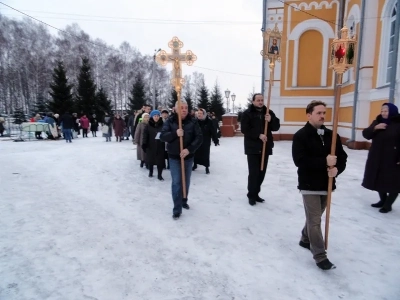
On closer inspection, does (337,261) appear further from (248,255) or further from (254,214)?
(254,214)

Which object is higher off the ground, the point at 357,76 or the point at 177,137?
the point at 357,76

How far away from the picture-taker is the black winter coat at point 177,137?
4625 millimetres

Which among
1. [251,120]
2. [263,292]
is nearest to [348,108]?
[251,120]

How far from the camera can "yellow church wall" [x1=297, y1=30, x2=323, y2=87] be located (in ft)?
47.7

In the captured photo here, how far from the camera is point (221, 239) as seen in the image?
390 centimetres

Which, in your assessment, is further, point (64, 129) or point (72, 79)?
point (72, 79)

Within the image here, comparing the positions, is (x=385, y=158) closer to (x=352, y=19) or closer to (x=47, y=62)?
(x=352, y=19)

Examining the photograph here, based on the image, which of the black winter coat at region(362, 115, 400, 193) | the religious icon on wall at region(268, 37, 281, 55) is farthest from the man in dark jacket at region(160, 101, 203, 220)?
the black winter coat at region(362, 115, 400, 193)

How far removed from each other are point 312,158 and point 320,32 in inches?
538

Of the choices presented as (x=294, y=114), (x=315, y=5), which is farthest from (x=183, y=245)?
(x=315, y=5)

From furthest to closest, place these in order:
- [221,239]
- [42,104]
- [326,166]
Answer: [42,104] < [221,239] < [326,166]

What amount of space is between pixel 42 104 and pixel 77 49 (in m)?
12.5

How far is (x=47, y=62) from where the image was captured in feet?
124

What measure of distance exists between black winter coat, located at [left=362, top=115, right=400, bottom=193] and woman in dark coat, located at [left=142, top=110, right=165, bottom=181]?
14.6 ft
